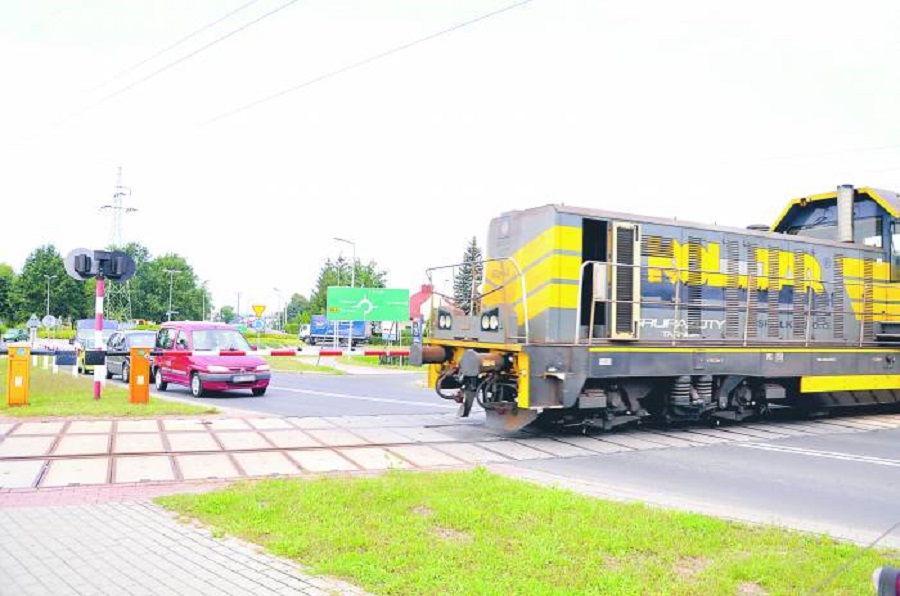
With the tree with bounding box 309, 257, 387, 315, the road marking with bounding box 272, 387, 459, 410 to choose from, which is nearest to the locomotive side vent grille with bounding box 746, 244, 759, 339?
the road marking with bounding box 272, 387, 459, 410

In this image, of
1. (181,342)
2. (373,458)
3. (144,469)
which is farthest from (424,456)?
(181,342)

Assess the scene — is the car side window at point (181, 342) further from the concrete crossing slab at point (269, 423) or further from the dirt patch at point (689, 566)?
the dirt patch at point (689, 566)

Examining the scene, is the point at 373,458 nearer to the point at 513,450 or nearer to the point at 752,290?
the point at 513,450

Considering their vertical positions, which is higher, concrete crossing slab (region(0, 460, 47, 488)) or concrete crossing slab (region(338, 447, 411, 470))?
concrete crossing slab (region(0, 460, 47, 488))

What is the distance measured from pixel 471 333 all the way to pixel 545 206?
246 cm

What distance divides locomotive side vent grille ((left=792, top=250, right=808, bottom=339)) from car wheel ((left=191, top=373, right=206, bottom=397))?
13.8m

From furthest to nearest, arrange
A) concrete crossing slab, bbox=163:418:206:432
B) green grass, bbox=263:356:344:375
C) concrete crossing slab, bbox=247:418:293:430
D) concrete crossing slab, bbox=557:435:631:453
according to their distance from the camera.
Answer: green grass, bbox=263:356:344:375 → concrete crossing slab, bbox=247:418:293:430 → concrete crossing slab, bbox=163:418:206:432 → concrete crossing slab, bbox=557:435:631:453

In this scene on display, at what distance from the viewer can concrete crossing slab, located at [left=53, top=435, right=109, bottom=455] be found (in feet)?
31.7

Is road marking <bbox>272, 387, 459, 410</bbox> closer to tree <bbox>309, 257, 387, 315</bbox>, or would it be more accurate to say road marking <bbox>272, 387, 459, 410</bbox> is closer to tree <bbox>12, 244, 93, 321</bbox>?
tree <bbox>309, 257, 387, 315</bbox>

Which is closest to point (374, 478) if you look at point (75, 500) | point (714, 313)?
point (75, 500)

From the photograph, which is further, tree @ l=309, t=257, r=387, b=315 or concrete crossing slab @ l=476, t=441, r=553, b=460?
tree @ l=309, t=257, r=387, b=315

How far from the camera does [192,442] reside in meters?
10.7

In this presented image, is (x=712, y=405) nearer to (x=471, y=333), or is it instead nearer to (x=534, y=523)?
(x=471, y=333)

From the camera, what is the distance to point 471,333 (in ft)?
41.0
